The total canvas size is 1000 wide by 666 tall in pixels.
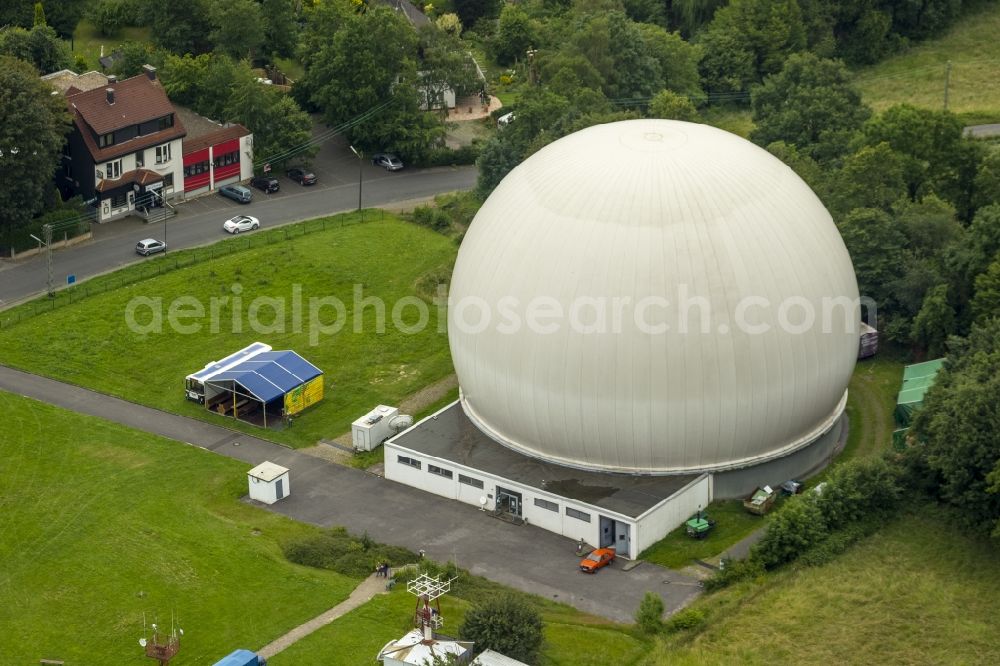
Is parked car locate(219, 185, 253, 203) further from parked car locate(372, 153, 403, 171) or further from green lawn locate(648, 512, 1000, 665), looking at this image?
green lawn locate(648, 512, 1000, 665)

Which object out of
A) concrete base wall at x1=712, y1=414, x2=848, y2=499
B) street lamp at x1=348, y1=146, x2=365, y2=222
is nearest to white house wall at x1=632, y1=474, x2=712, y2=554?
concrete base wall at x1=712, y1=414, x2=848, y2=499

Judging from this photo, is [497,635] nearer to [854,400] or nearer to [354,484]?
[354,484]

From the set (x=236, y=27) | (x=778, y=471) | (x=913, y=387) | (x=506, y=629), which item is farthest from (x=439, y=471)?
(x=236, y=27)

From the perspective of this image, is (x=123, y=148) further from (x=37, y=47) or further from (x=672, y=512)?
(x=672, y=512)

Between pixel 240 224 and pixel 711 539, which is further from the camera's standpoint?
pixel 240 224

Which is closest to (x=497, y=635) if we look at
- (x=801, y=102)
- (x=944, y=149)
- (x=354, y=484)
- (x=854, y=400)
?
(x=354, y=484)

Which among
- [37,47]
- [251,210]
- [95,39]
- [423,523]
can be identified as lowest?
[423,523]
